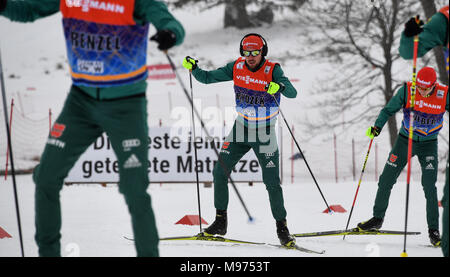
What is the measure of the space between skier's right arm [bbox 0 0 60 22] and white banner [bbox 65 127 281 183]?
276 inches

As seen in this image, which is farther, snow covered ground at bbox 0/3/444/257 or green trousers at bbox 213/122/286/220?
green trousers at bbox 213/122/286/220

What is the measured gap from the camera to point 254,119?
537 centimetres

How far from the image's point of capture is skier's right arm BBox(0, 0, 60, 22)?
3162mm

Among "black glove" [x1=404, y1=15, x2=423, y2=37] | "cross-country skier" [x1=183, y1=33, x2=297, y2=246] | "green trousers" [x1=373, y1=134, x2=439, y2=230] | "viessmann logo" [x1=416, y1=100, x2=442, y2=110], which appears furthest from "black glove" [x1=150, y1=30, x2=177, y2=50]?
"green trousers" [x1=373, y1=134, x2=439, y2=230]

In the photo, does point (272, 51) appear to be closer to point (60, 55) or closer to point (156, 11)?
point (60, 55)

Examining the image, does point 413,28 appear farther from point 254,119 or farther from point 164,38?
point 254,119

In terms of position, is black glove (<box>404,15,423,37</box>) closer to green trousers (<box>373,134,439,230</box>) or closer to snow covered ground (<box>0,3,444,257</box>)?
snow covered ground (<box>0,3,444,257</box>)

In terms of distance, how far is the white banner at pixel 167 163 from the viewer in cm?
1019

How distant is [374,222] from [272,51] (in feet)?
73.7

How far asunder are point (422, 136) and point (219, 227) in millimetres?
2239

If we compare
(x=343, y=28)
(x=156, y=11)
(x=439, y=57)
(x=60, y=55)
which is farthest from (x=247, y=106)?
(x=60, y=55)

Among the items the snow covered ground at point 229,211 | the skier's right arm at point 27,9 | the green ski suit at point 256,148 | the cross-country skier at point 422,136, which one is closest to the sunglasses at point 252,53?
the green ski suit at point 256,148
